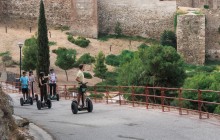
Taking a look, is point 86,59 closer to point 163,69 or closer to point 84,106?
point 163,69

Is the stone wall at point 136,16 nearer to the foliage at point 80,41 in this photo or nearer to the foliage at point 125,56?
the foliage at point 80,41

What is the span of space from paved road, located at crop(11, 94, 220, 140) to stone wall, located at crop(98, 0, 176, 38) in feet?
145

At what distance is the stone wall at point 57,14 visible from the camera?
6101cm

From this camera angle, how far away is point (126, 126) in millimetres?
13773

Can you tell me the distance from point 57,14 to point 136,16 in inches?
355

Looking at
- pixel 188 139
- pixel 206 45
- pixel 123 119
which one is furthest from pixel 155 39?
pixel 188 139

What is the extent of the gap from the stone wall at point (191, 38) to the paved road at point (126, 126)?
127 feet

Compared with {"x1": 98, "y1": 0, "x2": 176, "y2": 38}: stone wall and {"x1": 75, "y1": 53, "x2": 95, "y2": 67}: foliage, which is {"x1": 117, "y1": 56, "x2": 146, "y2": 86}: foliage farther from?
{"x1": 98, "y1": 0, "x2": 176, "y2": 38}: stone wall

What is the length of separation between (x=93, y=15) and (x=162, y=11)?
25.1 ft

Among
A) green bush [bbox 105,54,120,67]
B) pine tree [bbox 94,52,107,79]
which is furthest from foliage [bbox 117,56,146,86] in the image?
green bush [bbox 105,54,120,67]

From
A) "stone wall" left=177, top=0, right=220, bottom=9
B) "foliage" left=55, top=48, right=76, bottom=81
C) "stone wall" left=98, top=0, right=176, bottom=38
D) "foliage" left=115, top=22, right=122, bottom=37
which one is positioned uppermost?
"stone wall" left=177, top=0, right=220, bottom=9

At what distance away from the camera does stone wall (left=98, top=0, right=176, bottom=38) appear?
61.5m

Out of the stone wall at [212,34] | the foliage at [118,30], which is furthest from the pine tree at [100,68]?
the stone wall at [212,34]

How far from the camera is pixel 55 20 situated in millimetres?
62906
